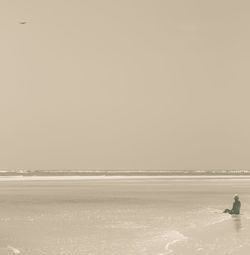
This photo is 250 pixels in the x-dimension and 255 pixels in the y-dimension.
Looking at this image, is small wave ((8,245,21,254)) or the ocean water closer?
small wave ((8,245,21,254))

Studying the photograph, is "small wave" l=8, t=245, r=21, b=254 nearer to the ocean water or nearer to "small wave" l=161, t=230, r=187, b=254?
the ocean water

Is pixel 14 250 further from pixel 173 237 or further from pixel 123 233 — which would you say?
pixel 173 237

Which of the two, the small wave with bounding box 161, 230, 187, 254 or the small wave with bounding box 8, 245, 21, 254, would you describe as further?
the small wave with bounding box 161, 230, 187, 254

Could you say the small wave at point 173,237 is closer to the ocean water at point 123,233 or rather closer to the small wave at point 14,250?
the ocean water at point 123,233

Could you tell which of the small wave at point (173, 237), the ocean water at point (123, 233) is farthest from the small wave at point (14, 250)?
the small wave at point (173, 237)

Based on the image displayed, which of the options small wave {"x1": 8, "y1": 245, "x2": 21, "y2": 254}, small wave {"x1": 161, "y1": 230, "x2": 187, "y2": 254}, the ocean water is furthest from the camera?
small wave {"x1": 161, "y1": 230, "x2": 187, "y2": 254}

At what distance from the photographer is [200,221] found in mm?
45625

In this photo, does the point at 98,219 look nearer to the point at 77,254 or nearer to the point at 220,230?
the point at 220,230

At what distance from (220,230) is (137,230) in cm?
526

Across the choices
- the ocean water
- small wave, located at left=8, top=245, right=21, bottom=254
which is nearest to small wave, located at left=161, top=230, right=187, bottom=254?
the ocean water

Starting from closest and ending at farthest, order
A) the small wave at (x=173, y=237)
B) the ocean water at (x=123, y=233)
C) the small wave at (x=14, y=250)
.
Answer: the small wave at (x=14, y=250) < the ocean water at (x=123, y=233) < the small wave at (x=173, y=237)

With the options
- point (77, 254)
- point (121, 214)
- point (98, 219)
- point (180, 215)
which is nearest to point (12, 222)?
point (98, 219)

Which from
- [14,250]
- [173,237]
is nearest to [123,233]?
[173,237]

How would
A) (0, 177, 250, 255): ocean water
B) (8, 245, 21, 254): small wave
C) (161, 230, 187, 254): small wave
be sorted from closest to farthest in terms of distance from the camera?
(8, 245, 21, 254): small wave → (0, 177, 250, 255): ocean water → (161, 230, 187, 254): small wave
